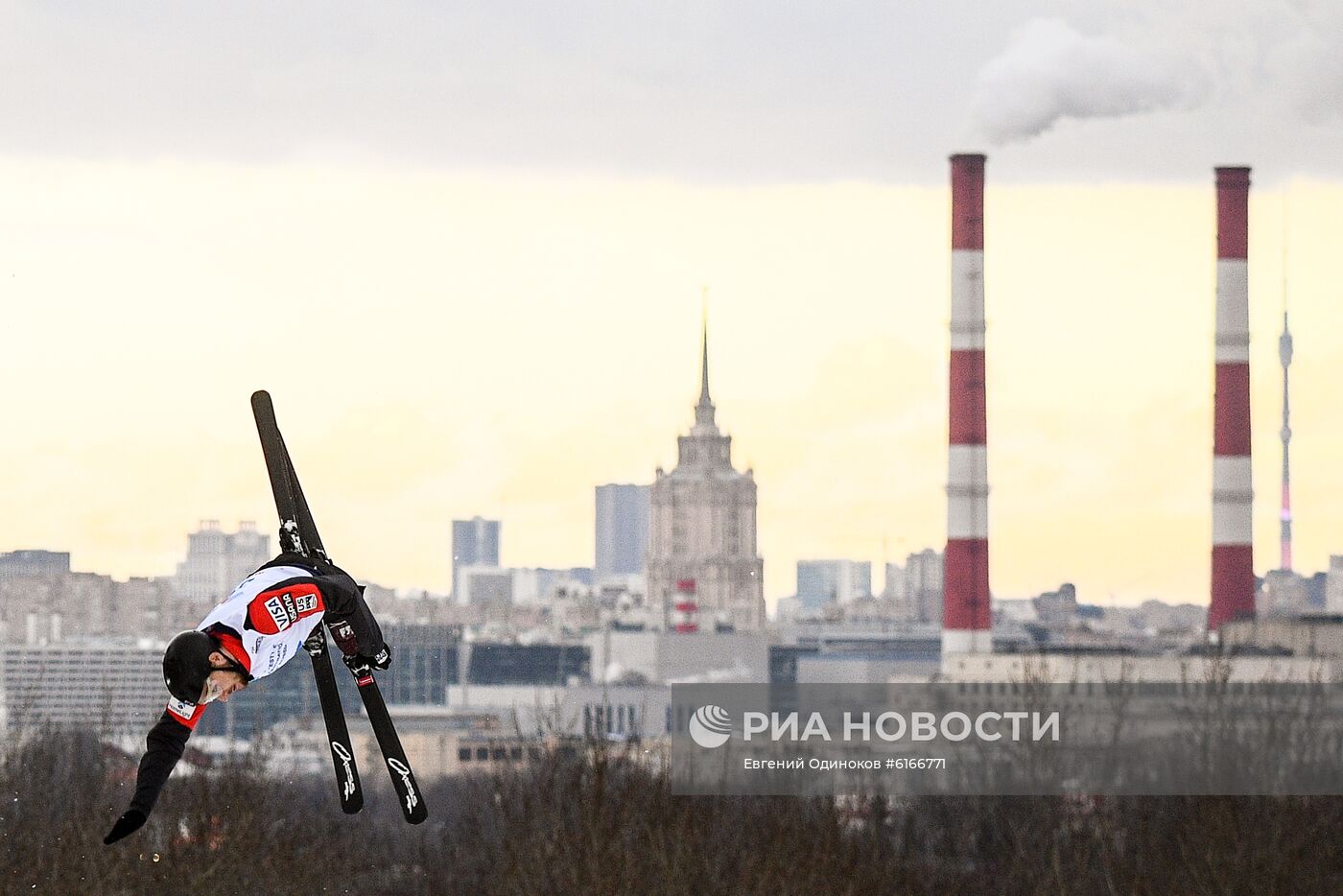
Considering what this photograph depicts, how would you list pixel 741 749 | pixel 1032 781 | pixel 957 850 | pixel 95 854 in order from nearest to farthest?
pixel 95 854, pixel 957 850, pixel 1032 781, pixel 741 749

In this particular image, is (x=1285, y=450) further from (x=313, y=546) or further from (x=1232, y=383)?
(x=313, y=546)

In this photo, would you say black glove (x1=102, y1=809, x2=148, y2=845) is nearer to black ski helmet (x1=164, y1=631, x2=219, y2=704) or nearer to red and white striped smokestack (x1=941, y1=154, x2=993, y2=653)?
black ski helmet (x1=164, y1=631, x2=219, y2=704)

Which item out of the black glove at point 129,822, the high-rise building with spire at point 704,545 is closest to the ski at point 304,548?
the black glove at point 129,822

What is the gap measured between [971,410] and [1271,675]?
11.8 meters

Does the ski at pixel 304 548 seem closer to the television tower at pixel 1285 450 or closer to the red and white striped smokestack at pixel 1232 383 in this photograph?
the red and white striped smokestack at pixel 1232 383

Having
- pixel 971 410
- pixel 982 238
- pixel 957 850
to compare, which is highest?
pixel 982 238

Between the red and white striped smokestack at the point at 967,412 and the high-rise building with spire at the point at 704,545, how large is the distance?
5949 cm

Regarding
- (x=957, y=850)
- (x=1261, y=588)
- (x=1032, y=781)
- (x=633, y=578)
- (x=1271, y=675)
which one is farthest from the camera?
(x=633, y=578)

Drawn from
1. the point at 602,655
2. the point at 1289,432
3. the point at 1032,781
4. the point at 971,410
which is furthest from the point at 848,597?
the point at 1032,781

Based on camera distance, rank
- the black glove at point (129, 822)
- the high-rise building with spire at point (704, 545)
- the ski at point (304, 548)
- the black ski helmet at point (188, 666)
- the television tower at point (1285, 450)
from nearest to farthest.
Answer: the black glove at point (129, 822), the black ski helmet at point (188, 666), the ski at point (304, 548), the television tower at point (1285, 450), the high-rise building with spire at point (704, 545)

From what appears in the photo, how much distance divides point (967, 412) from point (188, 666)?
73829 millimetres

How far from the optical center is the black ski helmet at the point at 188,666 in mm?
4832

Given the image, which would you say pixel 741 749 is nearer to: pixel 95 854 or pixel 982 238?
pixel 982 238

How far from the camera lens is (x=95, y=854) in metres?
34.8
